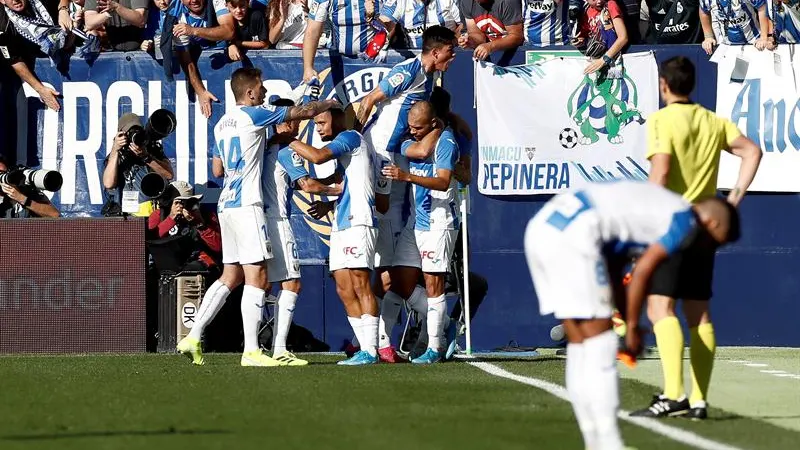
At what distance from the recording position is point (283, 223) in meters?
13.1

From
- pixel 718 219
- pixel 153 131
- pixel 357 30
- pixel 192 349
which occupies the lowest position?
pixel 192 349

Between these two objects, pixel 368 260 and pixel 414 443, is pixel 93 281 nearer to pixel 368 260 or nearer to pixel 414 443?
pixel 368 260

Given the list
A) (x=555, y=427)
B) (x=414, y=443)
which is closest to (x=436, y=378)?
(x=555, y=427)

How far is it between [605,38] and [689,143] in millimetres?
7895

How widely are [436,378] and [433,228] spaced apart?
2.33 meters

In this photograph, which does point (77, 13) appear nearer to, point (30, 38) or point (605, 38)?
point (30, 38)

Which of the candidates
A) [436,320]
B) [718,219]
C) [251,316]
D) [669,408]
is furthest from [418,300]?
[718,219]

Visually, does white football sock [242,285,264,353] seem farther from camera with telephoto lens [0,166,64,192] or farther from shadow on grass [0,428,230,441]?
shadow on grass [0,428,230,441]

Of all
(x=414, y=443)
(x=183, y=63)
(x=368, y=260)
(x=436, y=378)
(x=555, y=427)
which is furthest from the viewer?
(x=183, y=63)

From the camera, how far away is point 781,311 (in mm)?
16391

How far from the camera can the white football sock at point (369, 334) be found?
1279 cm

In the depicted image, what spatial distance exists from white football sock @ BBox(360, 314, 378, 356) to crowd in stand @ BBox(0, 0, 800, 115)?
4.18 metres

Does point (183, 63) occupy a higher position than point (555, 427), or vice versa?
point (183, 63)

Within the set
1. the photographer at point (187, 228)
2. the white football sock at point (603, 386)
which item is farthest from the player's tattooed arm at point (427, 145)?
the white football sock at point (603, 386)
